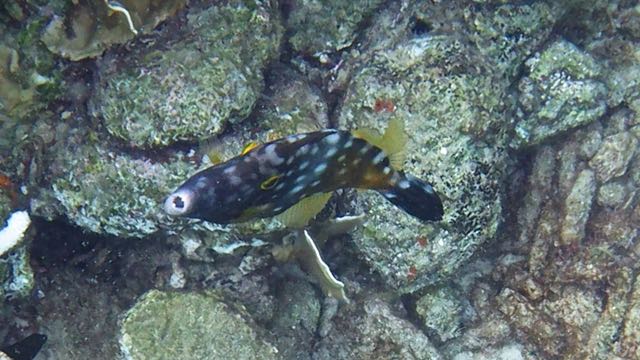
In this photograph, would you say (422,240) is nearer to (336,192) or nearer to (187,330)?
(336,192)

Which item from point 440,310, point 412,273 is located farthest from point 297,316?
point 440,310

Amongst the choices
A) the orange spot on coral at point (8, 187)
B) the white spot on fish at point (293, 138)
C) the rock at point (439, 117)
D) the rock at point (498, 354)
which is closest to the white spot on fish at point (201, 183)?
the white spot on fish at point (293, 138)

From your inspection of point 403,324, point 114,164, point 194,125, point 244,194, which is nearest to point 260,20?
point 194,125

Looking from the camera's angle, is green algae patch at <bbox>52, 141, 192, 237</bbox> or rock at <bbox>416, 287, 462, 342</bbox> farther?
rock at <bbox>416, 287, 462, 342</bbox>

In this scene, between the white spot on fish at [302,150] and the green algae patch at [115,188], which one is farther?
the green algae patch at [115,188]

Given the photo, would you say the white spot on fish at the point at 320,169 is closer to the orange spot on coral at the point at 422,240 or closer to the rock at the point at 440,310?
the orange spot on coral at the point at 422,240

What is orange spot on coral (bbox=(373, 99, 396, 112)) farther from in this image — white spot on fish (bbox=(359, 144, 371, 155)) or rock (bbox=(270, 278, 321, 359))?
rock (bbox=(270, 278, 321, 359))

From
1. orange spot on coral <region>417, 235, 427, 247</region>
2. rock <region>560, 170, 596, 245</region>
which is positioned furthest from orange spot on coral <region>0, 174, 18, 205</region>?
rock <region>560, 170, 596, 245</region>

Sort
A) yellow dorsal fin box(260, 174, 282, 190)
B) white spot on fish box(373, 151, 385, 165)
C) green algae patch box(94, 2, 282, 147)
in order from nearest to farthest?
yellow dorsal fin box(260, 174, 282, 190)
white spot on fish box(373, 151, 385, 165)
green algae patch box(94, 2, 282, 147)
